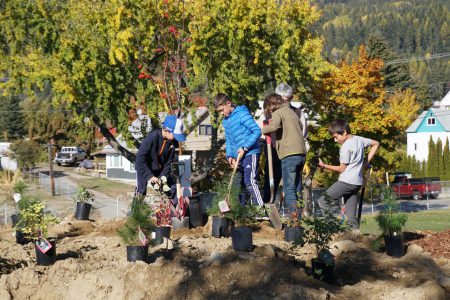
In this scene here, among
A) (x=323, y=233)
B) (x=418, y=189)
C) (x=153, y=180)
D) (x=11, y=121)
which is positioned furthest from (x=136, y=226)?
(x=11, y=121)

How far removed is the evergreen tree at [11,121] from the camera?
284ft

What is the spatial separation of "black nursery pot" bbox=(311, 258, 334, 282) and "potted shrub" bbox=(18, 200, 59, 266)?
2.70 m

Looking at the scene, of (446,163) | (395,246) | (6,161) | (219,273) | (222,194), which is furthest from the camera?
(6,161)

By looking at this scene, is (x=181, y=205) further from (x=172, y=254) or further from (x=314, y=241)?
(x=314, y=241)

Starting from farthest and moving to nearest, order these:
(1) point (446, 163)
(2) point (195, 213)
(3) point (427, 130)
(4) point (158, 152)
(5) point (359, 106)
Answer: (3) point (427, 130) → (1) point (446, 163) → (5) point (359, 106) → (4) point (158, 152) → (2) point (195, 213)

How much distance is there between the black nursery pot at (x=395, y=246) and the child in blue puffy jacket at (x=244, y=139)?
6.79ft

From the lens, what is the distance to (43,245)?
22.8 ft

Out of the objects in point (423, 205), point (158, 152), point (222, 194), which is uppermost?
point (158, 152)

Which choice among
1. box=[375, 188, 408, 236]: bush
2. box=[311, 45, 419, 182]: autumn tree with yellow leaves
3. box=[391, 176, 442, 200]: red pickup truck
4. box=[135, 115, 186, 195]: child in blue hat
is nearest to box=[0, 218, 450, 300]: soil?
box=[375, 188, 408, 236]: bush

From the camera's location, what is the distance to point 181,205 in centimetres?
933

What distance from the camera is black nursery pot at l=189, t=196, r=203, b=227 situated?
372 inches

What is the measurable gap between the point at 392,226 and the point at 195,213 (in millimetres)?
2970

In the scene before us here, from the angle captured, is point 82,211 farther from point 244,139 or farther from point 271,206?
point 271,206

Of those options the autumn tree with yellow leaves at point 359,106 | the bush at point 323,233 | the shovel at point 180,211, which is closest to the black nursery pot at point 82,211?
the shovel at point 180,211
